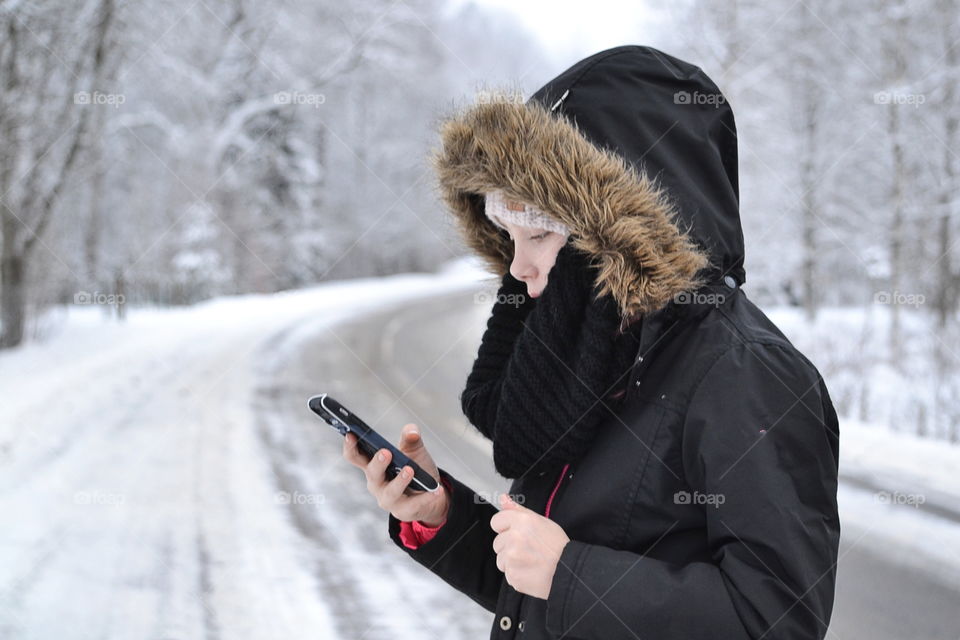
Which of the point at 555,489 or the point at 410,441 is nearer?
the point at 555,489

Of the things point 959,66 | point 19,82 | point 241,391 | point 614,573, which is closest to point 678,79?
point 614,573

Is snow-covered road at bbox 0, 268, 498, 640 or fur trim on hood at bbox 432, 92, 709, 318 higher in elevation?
fur trim on hood at bbox 432, 92, 709, 318

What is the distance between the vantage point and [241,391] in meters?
8.89
